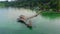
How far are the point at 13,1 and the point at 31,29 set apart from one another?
992 cm

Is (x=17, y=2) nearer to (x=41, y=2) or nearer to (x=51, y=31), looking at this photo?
(x=41, y=2)

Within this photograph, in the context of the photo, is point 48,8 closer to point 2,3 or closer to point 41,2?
point 41,2

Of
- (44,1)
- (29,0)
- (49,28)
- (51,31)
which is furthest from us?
(29,0)

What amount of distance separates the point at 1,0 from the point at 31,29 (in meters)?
10.4

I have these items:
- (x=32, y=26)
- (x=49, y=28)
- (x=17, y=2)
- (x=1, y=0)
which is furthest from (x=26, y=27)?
(x=1, y=0)

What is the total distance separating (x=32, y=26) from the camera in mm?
6902

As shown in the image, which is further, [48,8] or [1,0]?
[1,0]

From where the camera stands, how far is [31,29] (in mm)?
6508

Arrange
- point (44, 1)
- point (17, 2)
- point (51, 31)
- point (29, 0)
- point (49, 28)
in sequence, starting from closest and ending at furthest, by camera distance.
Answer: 1. point (51, 31)
2. point (49, 28)
3. point (44, 1)
4. point (29, 0)
5. point (17, 2)

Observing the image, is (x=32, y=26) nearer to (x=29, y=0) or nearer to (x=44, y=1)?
(x=44, y=1)

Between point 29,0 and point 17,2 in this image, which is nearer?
point 29,0

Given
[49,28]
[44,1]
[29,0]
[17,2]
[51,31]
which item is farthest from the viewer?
[17,2]

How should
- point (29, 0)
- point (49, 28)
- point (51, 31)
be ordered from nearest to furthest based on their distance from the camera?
point (51, 31)
point (49, 28)
point (29, 0)

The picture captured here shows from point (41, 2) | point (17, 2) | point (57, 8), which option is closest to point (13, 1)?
point (17, 2)
